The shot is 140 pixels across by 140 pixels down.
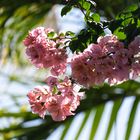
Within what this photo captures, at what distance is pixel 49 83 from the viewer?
1.38 m

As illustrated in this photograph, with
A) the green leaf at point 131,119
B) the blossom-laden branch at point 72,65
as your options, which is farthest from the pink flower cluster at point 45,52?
the green leaf at point 131,119

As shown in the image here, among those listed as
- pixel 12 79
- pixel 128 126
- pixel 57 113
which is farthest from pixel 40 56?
pixel 12 79

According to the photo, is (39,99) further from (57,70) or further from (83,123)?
(83,123)

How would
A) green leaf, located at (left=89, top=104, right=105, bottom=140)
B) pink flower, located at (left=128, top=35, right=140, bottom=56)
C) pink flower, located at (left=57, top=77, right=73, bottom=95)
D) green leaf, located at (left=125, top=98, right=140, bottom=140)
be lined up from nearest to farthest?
pink flower, located at (left=128, top=35, right=140, bottom=56) → pink flower, located at (left=57, top=77, right=73, bottom=95) → green leaf, located at (left=125, top=98, right=140, bottom=140) → green leaf, located at (left=89, top=104, right=105, bottom=140)

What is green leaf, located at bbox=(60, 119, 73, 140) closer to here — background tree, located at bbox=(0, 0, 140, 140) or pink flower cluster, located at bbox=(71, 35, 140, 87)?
background tree, located at bbox=(0, 0, 140, 140)

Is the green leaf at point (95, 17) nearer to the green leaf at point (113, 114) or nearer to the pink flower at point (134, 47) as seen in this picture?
the pink flower at point (134, 47)

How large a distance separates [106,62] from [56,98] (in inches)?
7.1

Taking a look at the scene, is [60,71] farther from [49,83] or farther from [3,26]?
[3,26]

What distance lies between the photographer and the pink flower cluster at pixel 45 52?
135 centimetres

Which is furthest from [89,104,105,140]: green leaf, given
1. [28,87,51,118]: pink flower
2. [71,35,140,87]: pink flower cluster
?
[71,35,140,87]: pink flower cluster

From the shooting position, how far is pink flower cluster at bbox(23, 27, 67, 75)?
4.42 ft

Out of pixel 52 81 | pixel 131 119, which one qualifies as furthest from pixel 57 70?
pixel 131 119

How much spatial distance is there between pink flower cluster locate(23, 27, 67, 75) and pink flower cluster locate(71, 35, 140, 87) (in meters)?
0.06

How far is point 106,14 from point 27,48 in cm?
108
